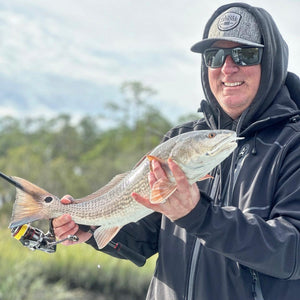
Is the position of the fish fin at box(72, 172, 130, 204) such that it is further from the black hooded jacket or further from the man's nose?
the man's nose

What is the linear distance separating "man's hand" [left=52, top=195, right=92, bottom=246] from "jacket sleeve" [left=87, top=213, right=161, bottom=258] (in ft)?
0.21

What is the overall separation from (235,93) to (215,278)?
111 centimetres

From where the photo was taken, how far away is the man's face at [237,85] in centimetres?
294

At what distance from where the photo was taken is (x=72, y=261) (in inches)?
359

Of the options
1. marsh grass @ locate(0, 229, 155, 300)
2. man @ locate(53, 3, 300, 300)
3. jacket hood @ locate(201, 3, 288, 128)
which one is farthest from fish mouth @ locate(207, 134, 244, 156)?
marsh grass @ locate(0, 229, 155, 300)

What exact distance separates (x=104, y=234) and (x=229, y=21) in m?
1.56

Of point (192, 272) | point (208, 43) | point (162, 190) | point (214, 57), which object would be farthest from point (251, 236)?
point (208, 43)

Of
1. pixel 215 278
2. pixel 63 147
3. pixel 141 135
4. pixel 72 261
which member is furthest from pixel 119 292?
pixel 63 147

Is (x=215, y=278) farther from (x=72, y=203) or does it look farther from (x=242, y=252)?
(x=72, y=203)

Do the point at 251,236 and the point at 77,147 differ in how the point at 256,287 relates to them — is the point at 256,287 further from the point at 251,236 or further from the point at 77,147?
the point at 77,147

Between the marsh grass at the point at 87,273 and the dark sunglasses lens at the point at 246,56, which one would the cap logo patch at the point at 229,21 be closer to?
the dark sunglasses lens at the point at 246,56

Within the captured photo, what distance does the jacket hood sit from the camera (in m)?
2.88

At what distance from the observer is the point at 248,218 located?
7.55 feet

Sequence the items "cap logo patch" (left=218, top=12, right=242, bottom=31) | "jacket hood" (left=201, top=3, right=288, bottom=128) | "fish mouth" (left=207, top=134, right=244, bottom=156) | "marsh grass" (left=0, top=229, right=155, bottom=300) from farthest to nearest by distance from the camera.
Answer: "marsh grass" (left=0, top=229, right=155, bottom=300) → "cap logo patch" (left=218, top=12, right=242, bottom=31) → "jacket hood" (left=201, top=3, right=288, bottom=128) → "fish mouth" (left=207, top=134, right=244, bottom=156)
